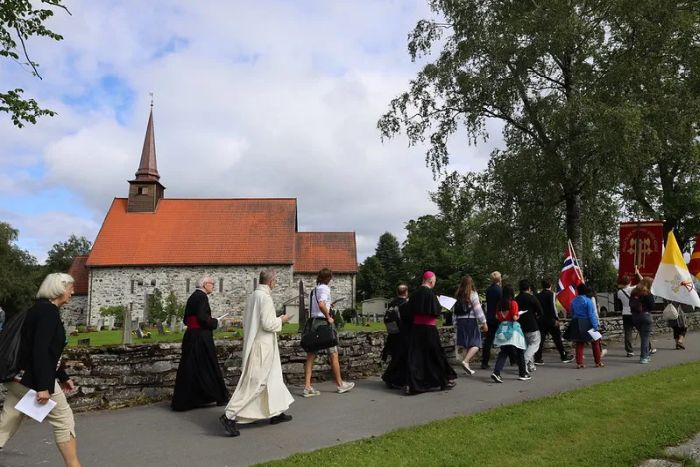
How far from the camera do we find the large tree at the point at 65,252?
82125 millimetres

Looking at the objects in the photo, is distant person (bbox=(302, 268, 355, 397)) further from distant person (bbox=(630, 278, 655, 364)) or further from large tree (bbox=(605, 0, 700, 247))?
large tree (bbox=(605, 0, 700, 247))

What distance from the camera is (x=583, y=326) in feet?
35.4

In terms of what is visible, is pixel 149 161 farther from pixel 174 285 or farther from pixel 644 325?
pixel 644 325

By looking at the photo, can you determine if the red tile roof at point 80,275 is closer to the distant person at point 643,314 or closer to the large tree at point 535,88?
the large tree at point 535,88

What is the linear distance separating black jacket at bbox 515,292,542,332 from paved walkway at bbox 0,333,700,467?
1.03 meters

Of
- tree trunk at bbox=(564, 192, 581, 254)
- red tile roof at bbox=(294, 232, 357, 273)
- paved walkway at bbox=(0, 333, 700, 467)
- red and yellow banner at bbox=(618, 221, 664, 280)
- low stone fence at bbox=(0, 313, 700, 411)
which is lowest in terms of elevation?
paved walkway at bbox=(0, 333, 700, 467)

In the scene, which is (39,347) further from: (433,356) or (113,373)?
(433,356)

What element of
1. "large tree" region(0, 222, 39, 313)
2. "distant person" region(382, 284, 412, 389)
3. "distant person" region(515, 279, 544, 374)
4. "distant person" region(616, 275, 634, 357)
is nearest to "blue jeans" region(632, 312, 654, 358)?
"distant person" region(616, 275, 634, 357)

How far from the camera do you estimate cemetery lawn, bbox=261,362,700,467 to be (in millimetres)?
5082

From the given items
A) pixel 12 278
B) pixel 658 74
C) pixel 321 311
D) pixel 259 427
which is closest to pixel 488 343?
pixel 321 311

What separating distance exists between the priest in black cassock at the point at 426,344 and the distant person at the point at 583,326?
3693 millimetres

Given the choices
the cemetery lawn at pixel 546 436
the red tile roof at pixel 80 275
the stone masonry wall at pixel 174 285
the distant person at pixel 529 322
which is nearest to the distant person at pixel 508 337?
the distant person at pixel 529 322

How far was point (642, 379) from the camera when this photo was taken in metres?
8.96

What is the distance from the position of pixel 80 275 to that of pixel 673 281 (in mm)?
44233
